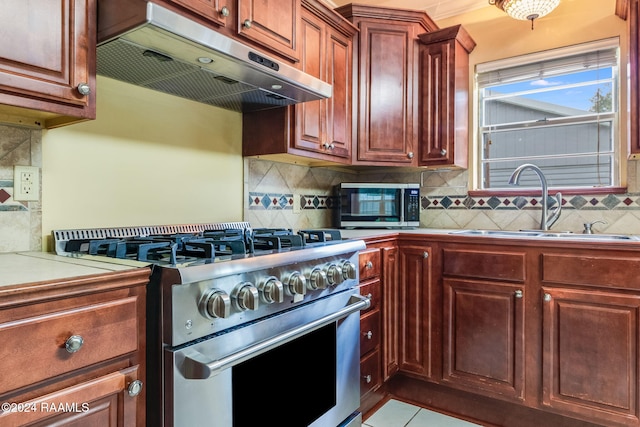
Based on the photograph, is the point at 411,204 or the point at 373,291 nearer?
the point at 373,291

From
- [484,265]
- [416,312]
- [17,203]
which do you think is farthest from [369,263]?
[17,203]

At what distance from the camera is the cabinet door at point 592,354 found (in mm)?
1653

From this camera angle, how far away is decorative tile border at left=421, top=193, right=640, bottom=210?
2191 millimetres

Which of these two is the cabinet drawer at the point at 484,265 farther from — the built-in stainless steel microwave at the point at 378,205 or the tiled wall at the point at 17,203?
the tiled wall at the point at 17,203

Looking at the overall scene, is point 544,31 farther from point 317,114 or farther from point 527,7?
point 317,114

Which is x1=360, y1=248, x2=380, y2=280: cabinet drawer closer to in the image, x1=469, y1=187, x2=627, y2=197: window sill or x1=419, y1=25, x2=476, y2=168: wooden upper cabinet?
x1=419, y1=25, x2=476, y2=168: wooden upper cabinet

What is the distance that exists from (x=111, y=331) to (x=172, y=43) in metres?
0.87

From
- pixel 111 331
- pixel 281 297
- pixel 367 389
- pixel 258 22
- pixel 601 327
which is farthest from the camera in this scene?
pixel 367 389

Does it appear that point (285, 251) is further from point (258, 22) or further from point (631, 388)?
point (631, 388)

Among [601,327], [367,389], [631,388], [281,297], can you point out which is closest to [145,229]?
[281,297]

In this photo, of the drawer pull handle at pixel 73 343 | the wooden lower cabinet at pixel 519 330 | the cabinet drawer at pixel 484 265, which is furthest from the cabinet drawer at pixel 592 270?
the drawer pull handle at pixel 73 343

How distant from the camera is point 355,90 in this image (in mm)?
2338

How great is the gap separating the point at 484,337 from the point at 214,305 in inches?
58.3

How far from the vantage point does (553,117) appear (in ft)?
8.34
